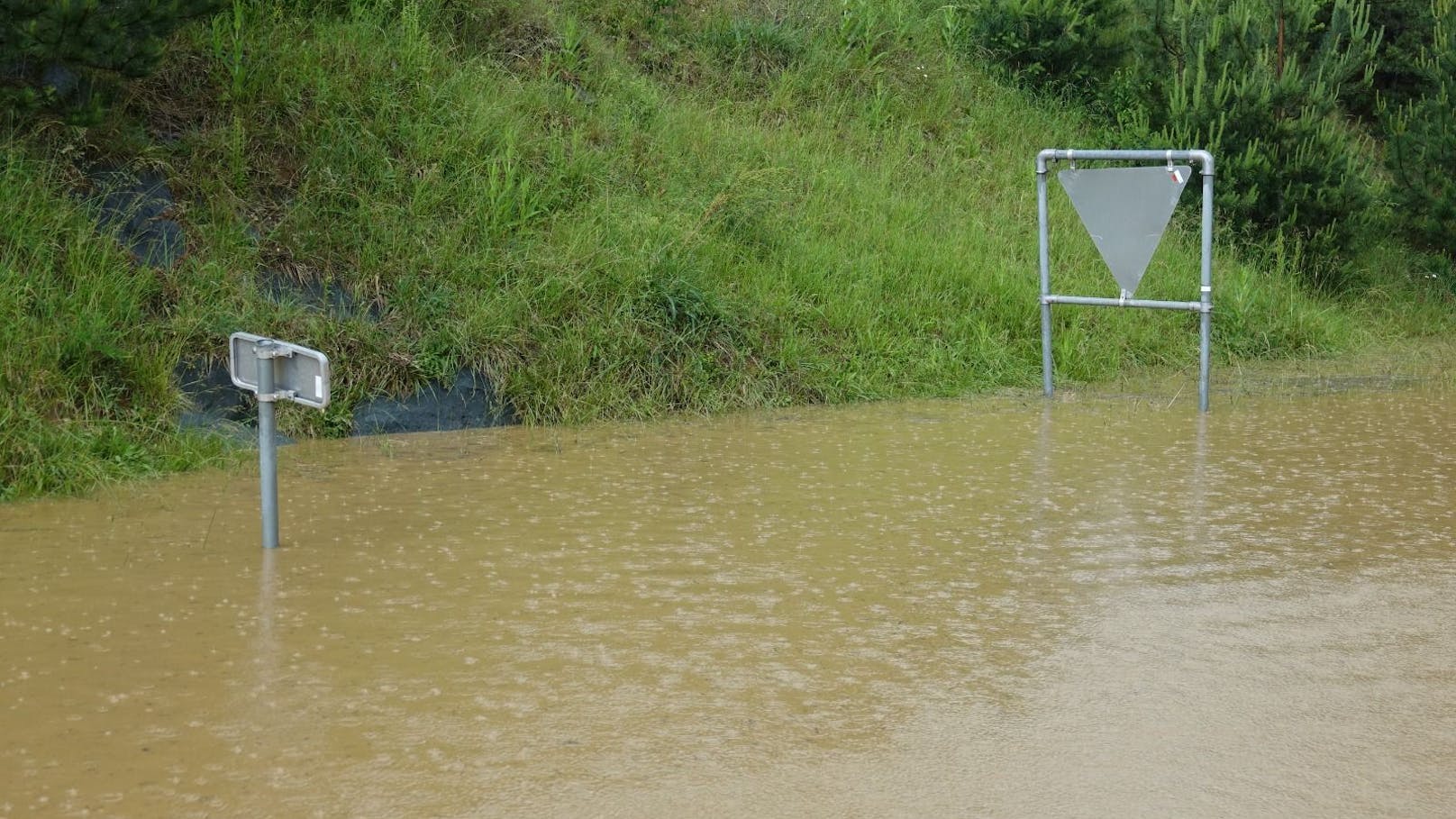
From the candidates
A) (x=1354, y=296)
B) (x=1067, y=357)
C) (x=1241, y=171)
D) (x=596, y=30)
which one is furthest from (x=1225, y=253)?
(x=596, y=30)

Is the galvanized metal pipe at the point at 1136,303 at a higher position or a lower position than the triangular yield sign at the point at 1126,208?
lower

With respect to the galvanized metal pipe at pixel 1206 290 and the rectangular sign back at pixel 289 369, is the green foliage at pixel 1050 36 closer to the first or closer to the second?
the galvanized metal pipe at pixel 1206 290

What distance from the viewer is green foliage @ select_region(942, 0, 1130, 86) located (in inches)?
589

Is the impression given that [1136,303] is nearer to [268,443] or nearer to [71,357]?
[268,443]

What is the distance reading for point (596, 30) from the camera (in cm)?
1324

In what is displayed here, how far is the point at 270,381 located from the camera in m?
5.39

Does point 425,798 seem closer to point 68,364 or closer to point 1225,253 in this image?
point 68,364

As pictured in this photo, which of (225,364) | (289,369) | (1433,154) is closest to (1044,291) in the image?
(225,364)

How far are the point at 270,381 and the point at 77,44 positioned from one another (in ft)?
10.7

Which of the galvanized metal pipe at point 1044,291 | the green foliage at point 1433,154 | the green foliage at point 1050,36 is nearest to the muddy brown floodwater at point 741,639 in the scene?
the galvanized metal pipe at point 1044,291

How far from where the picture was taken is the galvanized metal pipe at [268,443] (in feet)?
17.6

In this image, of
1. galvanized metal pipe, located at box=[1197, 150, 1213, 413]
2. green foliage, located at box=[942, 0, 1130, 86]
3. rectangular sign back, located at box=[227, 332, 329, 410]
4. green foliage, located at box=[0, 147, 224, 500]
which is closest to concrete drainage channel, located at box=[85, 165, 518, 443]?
green foliage, located at box=[0, 147, 224, 500]

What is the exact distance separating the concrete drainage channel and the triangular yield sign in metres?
3.86

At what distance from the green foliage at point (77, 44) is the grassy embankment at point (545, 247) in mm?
304
